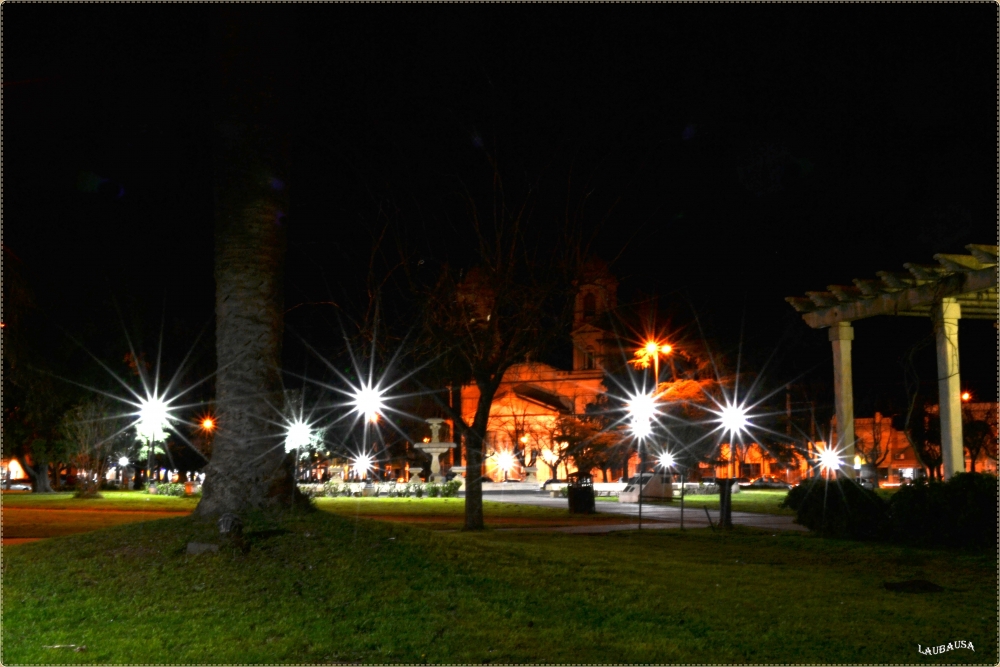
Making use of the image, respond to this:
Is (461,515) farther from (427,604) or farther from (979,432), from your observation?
(979,432)

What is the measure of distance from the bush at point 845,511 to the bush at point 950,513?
438 mm

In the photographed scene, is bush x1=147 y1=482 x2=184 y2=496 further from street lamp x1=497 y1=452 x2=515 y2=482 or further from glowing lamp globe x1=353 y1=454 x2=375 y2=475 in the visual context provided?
street lamp x1=497 y1=452 x2=515 y2=482

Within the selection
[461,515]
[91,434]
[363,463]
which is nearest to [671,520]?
[461,515]

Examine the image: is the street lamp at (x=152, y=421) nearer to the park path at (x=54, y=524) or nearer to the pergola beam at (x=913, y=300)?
the park path at (x=54, y=524)

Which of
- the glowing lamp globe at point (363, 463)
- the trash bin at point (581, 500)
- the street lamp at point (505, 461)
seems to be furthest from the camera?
the street lamp at point (505, 461)

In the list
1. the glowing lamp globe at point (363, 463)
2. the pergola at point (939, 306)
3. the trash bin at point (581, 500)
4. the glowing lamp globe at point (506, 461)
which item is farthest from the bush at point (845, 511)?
the glowing lamp globe at point (506, 461)

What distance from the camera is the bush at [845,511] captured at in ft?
54.4

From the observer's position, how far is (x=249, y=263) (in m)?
11.3

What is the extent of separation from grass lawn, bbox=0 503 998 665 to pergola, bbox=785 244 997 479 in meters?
7.05

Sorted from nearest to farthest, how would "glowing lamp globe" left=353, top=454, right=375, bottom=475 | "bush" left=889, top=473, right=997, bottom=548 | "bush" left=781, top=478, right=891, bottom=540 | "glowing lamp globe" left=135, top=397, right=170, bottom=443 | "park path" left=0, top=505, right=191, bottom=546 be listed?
"bush" left=889, top=473, right=997, bottom=548
"bush" left=781, top=478, right=891, bottom=540
"park path" left=0, top=505, right=191, bottom=546
"glowing lamp globe" left=135, top=397, right=170, bottom=443
"glowing lamp globe" left=353, top=454, right=375, bottom=475

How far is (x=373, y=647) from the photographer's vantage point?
730 cm

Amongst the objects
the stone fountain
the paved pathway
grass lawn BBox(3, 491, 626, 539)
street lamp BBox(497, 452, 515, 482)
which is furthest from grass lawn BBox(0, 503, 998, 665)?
street lamp BBox(497, 452, 515, 482)

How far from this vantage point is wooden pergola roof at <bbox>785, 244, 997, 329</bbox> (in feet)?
56.9

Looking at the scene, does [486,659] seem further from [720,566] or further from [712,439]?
[712,439]
